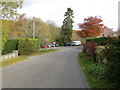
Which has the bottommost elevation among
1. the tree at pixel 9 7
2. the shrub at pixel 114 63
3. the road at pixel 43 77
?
the road at pixel 43 77

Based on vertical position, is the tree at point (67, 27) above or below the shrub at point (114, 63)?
above

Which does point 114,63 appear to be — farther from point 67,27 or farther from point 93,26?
point 67,27

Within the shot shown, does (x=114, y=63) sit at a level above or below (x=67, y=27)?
below

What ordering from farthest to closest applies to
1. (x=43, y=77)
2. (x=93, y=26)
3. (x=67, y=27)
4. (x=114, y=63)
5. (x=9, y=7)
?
(x=67, y=27) → (x=93, y=26) → (x=9, y=7) → (x=43, y=77) → (x=114, y=63)

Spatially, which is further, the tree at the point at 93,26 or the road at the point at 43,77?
the tree at the point at 93,26

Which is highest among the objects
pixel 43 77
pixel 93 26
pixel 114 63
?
pixel 93 26

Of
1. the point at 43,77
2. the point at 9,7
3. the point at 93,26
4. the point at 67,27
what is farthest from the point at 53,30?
the point at 43,77

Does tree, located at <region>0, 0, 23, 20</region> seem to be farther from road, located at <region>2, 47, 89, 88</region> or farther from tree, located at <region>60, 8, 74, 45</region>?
tree, located at <region>60, 8, 74, 45</region>

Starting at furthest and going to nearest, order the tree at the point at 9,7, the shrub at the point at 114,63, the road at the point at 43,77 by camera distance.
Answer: the tree at the point at 9,7 < the road at the point at 43,77 < the shrub at the point at 114,63

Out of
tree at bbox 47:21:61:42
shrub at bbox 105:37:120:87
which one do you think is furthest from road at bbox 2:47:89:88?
tree at bbox 47:21:61:42

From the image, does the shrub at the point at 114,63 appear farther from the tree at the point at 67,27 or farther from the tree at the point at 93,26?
the tree at the point at 67,27

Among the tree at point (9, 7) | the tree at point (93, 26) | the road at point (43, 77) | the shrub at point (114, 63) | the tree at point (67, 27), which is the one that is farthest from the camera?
the tree at point (67, 27)

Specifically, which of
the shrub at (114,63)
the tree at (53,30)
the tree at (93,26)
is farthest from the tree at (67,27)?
the shrub at (114,63)

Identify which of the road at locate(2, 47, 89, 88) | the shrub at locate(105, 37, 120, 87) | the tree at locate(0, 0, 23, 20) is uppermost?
the tree at locate(0, 0, 23, 20)
